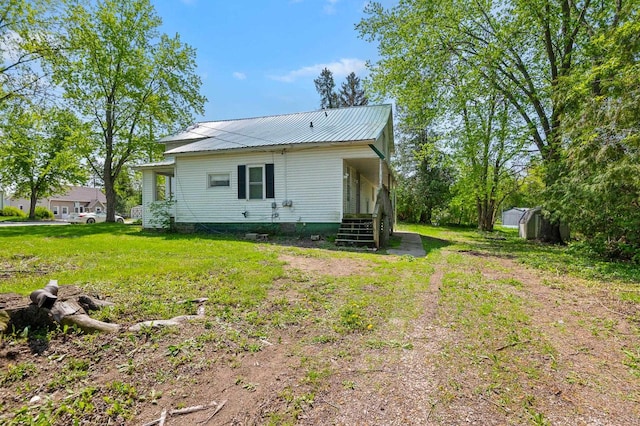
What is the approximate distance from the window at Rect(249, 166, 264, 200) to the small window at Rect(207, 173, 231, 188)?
1028 mm

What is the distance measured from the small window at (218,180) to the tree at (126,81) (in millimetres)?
10350

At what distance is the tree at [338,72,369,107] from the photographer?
126 feet

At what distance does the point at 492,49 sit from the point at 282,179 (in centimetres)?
960

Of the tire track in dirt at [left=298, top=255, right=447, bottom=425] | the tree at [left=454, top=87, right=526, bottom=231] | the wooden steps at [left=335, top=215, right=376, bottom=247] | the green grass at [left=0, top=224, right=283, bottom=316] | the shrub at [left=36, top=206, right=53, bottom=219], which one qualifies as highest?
the tree at [left=454, top=87, right=526, bottom=231]

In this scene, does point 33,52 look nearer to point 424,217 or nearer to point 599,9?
point 599,9

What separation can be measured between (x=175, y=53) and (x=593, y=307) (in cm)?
2486

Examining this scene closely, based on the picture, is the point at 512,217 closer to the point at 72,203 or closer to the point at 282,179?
the point at 282,179

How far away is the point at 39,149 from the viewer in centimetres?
2825

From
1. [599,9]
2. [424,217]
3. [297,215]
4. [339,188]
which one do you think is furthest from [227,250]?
[424,217]

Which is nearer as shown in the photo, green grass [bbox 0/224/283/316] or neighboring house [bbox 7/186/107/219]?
green grass [bbox 0/224/283/316]

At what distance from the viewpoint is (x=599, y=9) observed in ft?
39.3

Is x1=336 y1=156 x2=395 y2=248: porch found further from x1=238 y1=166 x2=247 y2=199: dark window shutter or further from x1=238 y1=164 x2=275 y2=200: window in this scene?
x1=238 y1=166 x2=247 y2=199: dark window shutter

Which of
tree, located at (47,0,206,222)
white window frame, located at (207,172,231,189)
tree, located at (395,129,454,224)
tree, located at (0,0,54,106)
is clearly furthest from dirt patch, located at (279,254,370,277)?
tree, located at (395,129,454,224)

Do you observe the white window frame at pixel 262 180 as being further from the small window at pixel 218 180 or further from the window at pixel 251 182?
the small window at pixel 218 180
